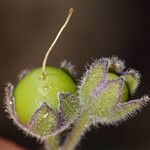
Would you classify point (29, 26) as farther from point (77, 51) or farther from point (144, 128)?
point (144, 128)

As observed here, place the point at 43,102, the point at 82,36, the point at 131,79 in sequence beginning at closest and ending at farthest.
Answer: the point at 43,102
the point at 131,79
the point at 82,36

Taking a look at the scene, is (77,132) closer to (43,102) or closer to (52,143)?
(52,143)

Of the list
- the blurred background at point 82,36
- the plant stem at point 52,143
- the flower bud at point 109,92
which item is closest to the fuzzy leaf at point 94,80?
the flower bud at point 109,92

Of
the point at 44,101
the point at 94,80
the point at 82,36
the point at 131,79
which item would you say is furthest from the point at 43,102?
the point at 82,36

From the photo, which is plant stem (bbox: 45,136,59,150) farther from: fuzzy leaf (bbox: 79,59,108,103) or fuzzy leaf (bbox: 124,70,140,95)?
fuzzy leaf (bbox: 124,70,140,95)

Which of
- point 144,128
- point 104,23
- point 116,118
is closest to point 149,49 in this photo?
point 104,23
